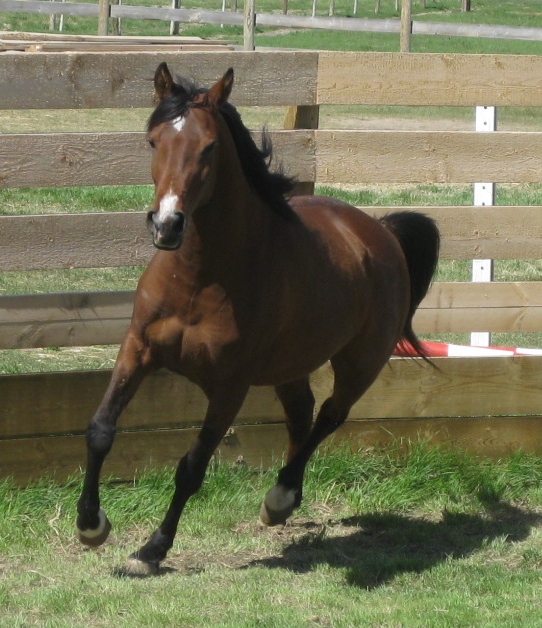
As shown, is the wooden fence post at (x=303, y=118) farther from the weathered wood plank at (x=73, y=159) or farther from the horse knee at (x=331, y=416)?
the horse knee at (x=331, y=416)

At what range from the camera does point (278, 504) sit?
487 centimetres

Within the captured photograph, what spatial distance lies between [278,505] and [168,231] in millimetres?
1698

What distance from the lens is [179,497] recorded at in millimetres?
4445

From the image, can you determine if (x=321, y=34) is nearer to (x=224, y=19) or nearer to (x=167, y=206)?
(x=224, y=19)

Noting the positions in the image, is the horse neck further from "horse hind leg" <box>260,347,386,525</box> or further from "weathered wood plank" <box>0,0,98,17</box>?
"weathered wood plank" <box>0,0,98,17</box>

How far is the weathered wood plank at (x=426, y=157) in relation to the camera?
556 centimetres

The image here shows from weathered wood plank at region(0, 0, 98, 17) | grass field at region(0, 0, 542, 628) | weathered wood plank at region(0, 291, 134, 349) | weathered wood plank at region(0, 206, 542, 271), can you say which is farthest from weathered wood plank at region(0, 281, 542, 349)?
weathered wood plank at region(0, 0, 98, 17)

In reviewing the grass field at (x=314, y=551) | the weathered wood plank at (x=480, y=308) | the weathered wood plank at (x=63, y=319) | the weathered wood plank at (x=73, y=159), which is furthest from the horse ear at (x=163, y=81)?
the weathered wood plank at (x=480, y=308)

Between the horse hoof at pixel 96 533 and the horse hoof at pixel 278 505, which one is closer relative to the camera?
the horse hoof at pixel 96 533

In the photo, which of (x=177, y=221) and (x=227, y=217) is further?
(x=227, y=217)

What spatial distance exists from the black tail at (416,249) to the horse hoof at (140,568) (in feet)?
5.93

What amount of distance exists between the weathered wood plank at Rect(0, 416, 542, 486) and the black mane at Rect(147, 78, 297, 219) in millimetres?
1326

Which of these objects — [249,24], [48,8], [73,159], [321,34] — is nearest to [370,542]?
[73,159]

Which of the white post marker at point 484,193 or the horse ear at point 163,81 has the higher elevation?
the horse ear at point 163,81
